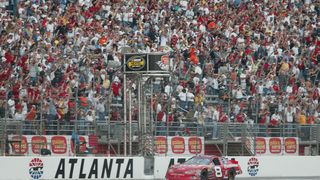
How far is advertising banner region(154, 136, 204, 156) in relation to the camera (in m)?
32.9

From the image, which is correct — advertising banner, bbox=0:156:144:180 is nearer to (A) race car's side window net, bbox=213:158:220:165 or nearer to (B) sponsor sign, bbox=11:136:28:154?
(B) sponsor sign, bbox=11:136:28:154

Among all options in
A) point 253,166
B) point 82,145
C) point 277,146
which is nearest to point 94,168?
point 82,145

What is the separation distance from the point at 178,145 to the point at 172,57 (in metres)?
5.87

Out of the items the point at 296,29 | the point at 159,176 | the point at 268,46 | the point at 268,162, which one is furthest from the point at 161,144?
the point at 296,29

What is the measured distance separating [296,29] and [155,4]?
728 centimetres

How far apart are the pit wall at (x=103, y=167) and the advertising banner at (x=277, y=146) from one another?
227 millimetres

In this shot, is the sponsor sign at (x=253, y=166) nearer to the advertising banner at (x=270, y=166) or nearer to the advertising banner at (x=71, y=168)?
the advertising banner at (x=270, y=166)

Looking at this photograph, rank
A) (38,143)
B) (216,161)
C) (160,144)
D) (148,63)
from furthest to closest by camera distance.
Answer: (160,144)
(216,161)
(148,63)
(38,143)

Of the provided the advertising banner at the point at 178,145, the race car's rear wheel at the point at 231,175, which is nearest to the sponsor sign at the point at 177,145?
the advertising banner at the point at 178,145

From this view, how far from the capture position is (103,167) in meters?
31.7

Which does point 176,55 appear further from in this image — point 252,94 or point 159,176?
point 159,176

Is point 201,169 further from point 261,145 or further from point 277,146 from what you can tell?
point 277,146

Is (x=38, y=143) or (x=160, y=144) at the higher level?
(x=38, y=143)

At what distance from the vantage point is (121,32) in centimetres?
3856
